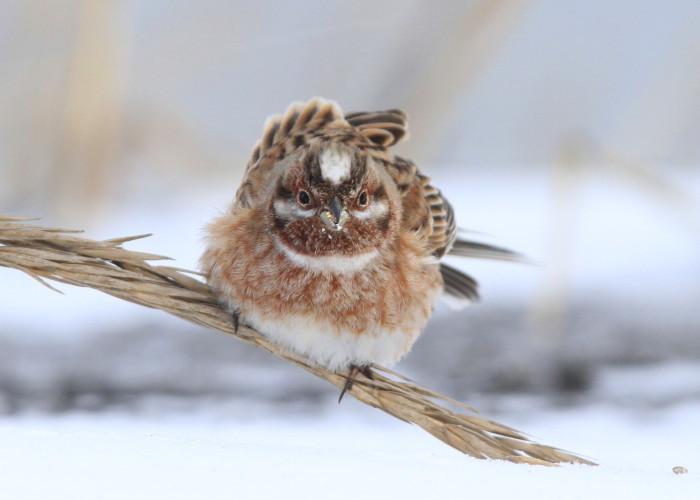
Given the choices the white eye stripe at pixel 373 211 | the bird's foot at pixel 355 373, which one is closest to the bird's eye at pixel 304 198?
the white eye stripe at pixel 373 211

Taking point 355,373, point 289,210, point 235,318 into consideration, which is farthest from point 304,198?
point 355,373

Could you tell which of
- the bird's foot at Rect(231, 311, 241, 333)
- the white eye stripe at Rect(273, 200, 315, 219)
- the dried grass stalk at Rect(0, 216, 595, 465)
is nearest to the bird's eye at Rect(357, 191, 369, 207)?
the white eye stripe at Rect(273, 200, 315, 219)

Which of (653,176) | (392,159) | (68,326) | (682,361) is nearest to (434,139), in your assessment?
(392,159)

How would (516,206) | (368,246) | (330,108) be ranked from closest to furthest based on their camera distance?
(368,246), (330,108), (516,206)

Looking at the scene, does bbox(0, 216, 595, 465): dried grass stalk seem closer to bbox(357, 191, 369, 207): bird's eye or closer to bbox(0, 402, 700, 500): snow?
bbox(0, 402, 700, 500): snow

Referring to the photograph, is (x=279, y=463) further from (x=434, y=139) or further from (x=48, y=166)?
(x=48, y=166)

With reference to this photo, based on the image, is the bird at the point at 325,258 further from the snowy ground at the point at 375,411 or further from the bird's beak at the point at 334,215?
the snowy ground at the point at 375,411

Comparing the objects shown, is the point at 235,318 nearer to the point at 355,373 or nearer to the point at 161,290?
the point at 355,373

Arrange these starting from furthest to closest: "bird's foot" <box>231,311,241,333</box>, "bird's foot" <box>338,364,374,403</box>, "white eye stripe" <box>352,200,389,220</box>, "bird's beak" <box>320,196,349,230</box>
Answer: "white eye stripe" <box>352,200,389,220</box>
"bird's beak" <box>320,196,349,230</box>
"bird's foot" <box>231,311,241,333</box>
"bird's foot" <box>338,364,374,403</box>
